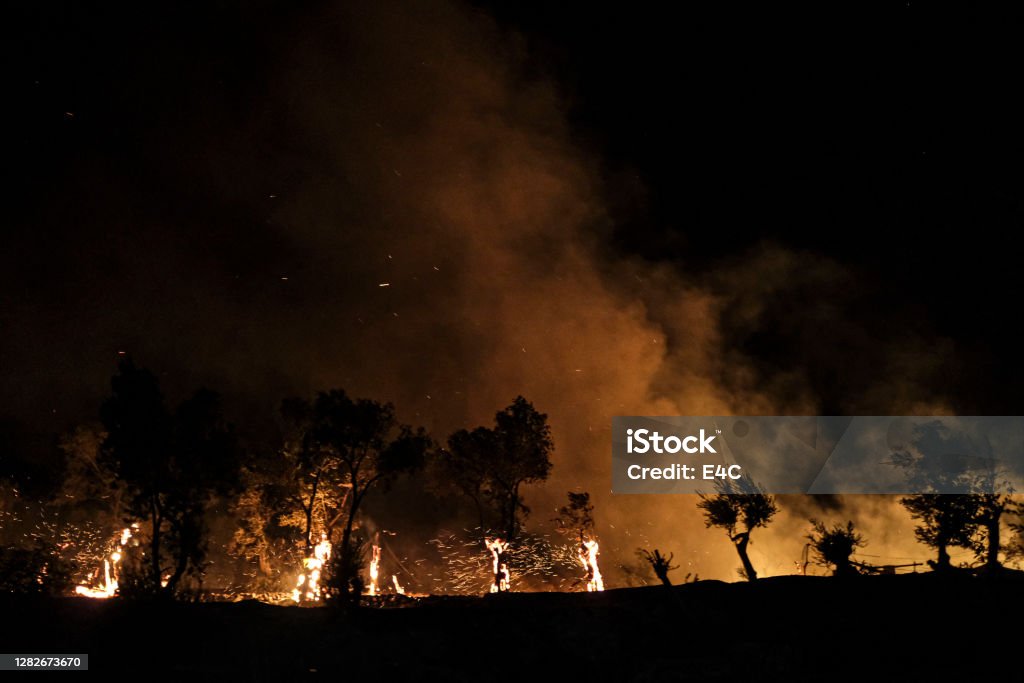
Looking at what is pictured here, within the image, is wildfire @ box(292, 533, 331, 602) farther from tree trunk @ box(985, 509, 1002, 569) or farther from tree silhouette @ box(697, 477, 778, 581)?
tree trunk @ box(985, 509, 1002, 569)

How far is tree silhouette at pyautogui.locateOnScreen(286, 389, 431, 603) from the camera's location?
120 ft

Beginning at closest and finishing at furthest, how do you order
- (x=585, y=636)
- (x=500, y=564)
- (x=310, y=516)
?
(x=585, y=636) → (x=500, y=564) → (x=310, y=516)

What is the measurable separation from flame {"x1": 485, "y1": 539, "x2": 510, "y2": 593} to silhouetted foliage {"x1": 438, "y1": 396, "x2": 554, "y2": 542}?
1054 mm

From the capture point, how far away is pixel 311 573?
120ft

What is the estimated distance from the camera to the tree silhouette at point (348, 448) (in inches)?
1441

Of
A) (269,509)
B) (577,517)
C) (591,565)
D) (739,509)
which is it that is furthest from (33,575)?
(739,509)

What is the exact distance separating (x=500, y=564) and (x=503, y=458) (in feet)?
19.7

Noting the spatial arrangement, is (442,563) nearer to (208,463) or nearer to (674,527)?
(674,527)

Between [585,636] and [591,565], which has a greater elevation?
[591,565]

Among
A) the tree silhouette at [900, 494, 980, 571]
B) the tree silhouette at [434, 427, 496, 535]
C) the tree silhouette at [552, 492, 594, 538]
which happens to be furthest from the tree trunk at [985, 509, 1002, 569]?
the tree silhouette at [434, 427, 496, 535]

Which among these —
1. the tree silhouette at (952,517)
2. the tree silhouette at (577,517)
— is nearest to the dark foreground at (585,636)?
the tree silhouette at (952,517)

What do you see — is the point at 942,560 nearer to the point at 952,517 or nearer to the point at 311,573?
the point at 952,517

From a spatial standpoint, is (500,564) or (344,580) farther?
(500,564)

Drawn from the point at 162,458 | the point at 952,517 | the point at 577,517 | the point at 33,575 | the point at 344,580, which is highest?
the point at 162,458
